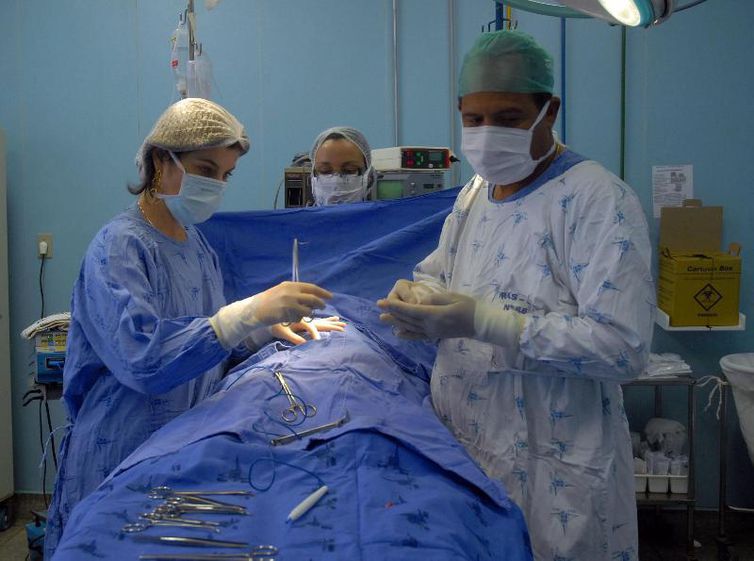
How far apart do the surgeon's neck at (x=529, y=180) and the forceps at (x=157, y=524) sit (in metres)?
0.92

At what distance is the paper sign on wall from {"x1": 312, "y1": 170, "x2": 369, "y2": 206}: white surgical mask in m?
1.53

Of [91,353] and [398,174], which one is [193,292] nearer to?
[91,353]

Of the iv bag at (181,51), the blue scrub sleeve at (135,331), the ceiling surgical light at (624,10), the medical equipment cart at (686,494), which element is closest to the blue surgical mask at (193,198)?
the blue scrub sleeve at (135,331)

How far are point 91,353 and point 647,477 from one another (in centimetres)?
221

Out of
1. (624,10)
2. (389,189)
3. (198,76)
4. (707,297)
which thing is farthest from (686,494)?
(198,76)

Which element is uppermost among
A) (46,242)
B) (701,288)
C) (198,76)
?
(198,76)

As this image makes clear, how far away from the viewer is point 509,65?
1.39m

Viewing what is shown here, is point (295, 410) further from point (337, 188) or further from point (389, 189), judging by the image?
point (389, 189)

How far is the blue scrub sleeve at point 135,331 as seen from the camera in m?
1.38

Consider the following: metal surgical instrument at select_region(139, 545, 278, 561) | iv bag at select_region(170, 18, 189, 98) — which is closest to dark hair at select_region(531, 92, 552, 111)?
metal surgical instrument at select_region(139, 545, 278, 561)

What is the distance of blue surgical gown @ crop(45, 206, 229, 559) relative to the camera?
1.39 meters

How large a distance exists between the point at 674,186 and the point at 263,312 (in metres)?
2.32

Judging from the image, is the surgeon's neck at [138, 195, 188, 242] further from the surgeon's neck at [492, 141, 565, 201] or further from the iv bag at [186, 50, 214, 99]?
the surgeon's neck at [492, 141, 565, 201]

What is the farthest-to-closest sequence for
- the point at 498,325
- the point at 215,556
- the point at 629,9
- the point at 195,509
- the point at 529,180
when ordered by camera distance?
the point at 529,180 → the point at 498,325 → the point at 629,9 → the point at 195,509 → the point at 215,556
